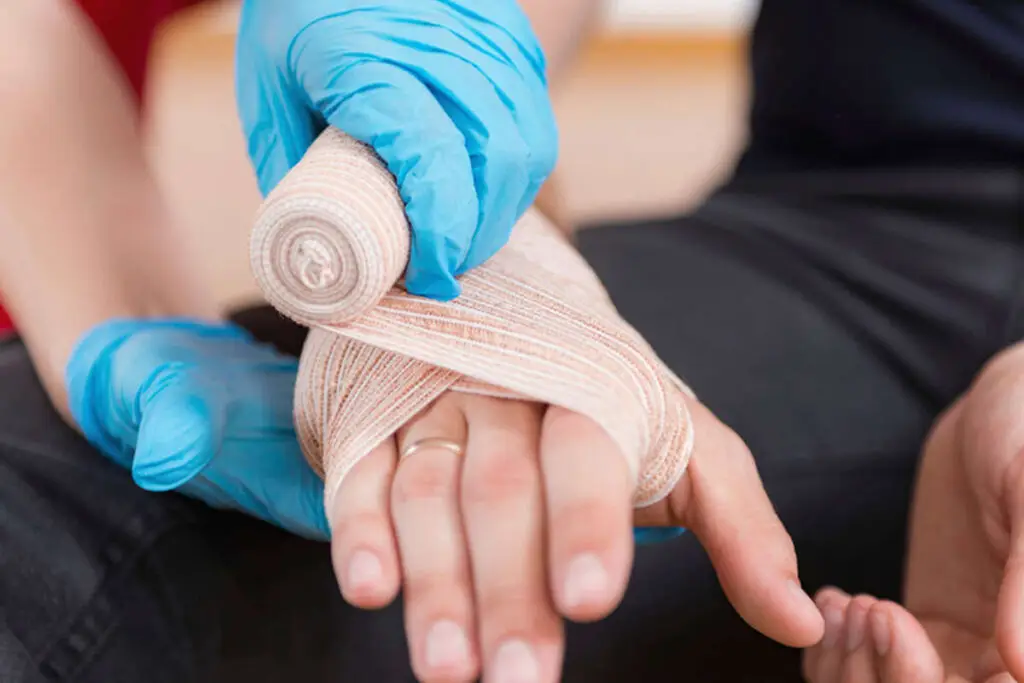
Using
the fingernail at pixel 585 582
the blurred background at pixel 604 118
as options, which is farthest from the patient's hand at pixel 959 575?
the blurred background at pixel 604 118

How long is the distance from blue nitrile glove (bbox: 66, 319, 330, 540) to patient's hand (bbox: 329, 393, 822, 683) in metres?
0.12

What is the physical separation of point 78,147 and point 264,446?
299mm

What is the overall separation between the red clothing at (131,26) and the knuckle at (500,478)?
91 cm

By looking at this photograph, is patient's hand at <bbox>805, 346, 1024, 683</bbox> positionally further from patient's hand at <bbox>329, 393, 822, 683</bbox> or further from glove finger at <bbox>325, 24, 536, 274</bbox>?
glove finger at <bbox>325, 24, 536, 274</bbox>

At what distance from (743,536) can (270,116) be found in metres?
0.34

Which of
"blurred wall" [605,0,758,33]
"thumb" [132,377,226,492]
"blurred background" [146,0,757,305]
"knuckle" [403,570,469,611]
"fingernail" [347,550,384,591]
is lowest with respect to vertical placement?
"blurred background" [146,0,757,305]

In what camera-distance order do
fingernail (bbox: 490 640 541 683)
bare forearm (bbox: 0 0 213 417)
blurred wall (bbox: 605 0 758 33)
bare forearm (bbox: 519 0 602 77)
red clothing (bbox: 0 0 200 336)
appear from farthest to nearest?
1. blurred wall (bbox: 605 0 758 33)
2. red clothing (bbox: 0 0 200 336)
3. bare forearm (bbox: 519 0 602 77)
4. bare forearm (bbox: 0 0 213 417)
5. fingernail (bbox: 490 640 541 683)

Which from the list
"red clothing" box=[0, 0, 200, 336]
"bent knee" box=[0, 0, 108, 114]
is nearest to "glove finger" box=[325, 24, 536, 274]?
"bent knee" box=[0, 0, 108, 114]

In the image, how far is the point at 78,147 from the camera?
26.7 inches

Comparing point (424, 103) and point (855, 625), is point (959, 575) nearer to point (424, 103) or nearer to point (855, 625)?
point (855, 625)

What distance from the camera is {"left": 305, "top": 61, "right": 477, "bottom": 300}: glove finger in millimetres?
437

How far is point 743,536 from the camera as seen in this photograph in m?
0.41

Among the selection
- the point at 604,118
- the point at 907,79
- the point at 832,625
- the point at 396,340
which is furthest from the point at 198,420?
the point at 604,118

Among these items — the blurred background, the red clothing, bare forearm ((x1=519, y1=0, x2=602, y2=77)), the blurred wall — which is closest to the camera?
bare forearm ((x1=519, y1=0, x2=602, y2=77))
